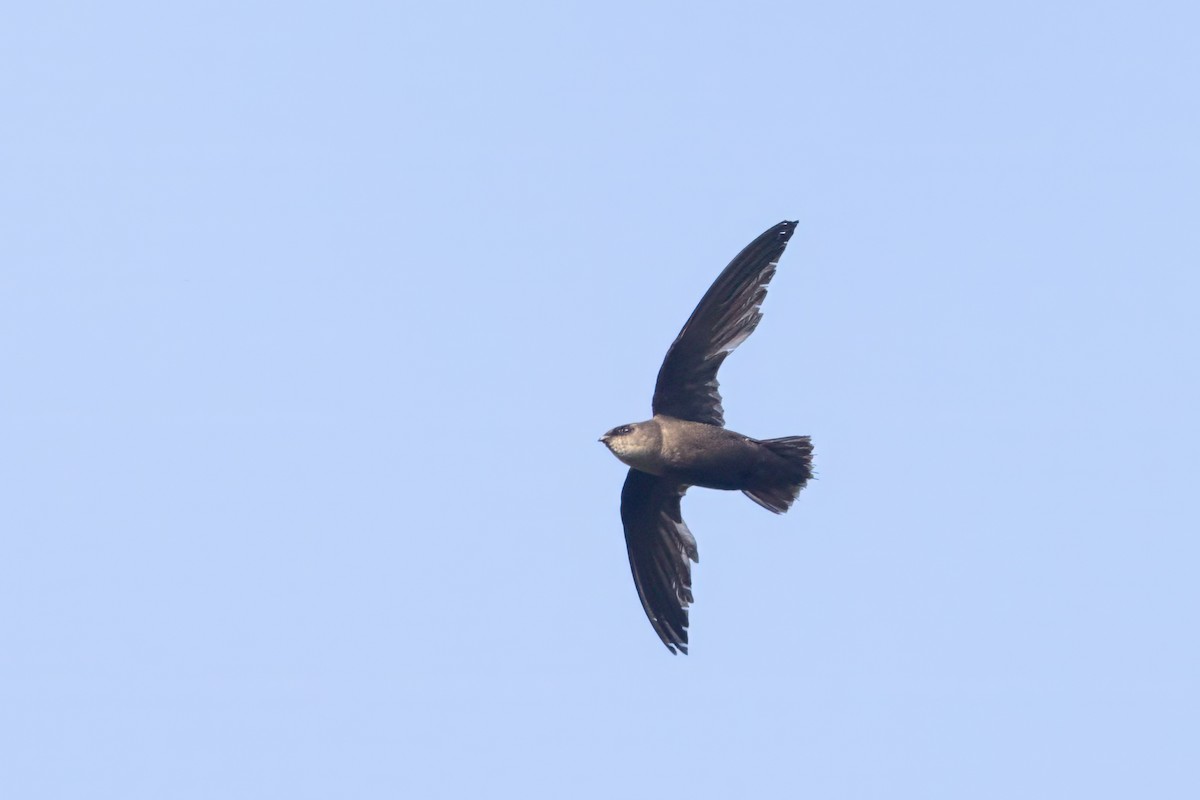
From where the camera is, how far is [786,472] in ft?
54.9

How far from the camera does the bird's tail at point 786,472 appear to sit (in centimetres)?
1669

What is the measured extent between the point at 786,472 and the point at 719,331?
151 centimetres

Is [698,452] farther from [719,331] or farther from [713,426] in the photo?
[719,331]

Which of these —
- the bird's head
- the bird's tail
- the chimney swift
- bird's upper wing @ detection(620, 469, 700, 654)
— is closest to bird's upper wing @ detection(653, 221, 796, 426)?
the chimney swift

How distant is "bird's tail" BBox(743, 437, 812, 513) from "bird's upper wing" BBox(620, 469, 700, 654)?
3.95 feet

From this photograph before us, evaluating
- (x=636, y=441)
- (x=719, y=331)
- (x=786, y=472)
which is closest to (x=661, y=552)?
(x=636, y=441)

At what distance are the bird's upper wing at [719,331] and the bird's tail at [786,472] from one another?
665mm

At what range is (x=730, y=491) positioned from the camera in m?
17.2

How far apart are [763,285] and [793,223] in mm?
664

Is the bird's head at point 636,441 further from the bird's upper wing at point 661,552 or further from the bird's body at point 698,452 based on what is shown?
the bird's upper wing at point 661,552

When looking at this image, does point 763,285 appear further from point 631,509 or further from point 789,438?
point 631,509

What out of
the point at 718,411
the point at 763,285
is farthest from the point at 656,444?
the point at 763,285

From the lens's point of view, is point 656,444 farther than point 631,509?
No

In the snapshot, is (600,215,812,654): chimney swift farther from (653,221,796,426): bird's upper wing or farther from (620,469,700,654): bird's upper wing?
(620,469,700,654): bird's upper wing
